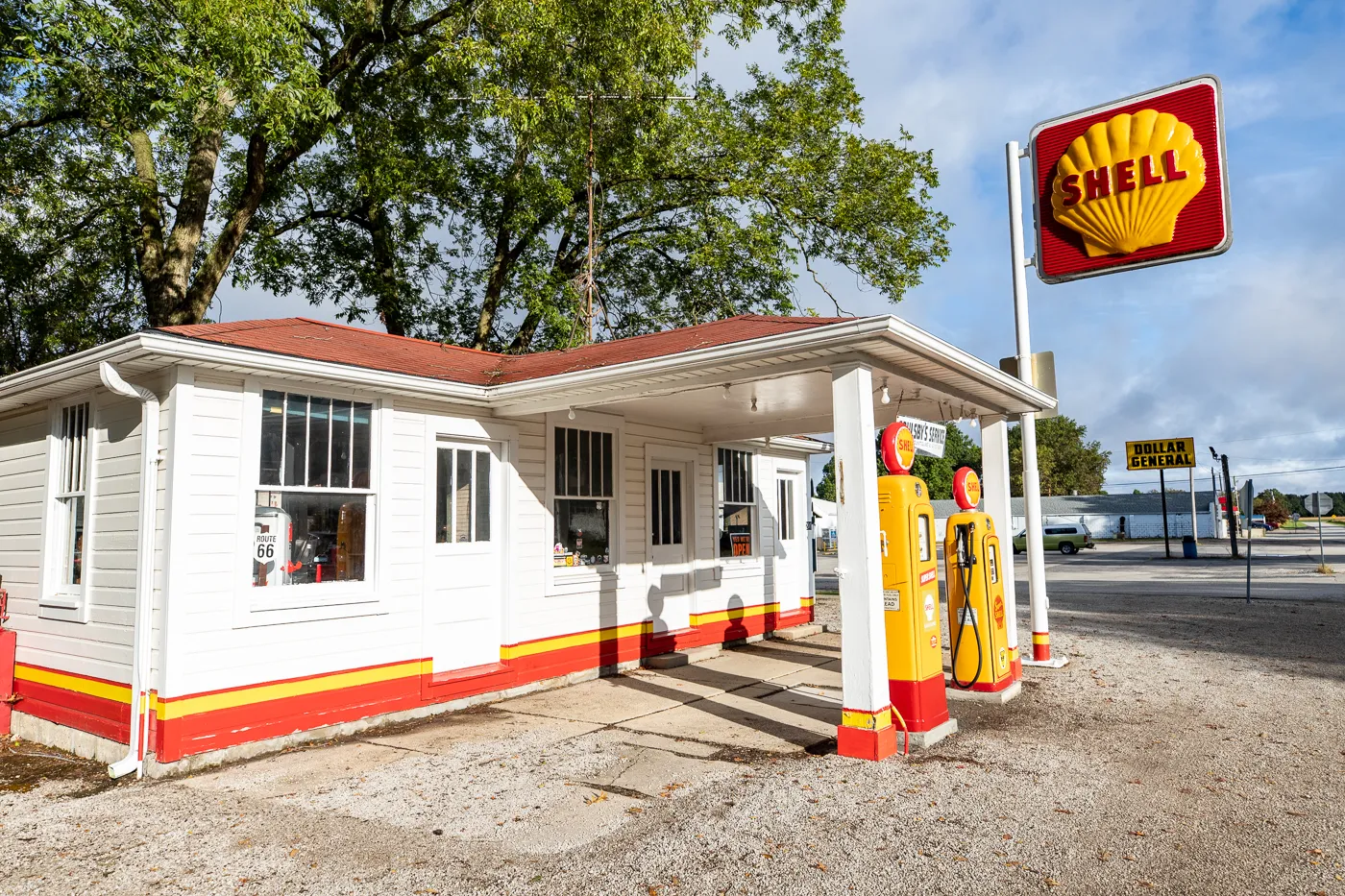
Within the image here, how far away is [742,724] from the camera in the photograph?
682 centimetres

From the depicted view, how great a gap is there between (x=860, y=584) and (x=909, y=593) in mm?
582

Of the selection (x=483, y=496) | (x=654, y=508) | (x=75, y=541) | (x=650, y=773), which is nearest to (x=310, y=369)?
(x=483, y=496)

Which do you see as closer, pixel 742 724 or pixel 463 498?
pixel 742 724

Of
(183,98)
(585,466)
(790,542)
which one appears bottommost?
(790,542)

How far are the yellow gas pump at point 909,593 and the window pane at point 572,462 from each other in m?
3.51

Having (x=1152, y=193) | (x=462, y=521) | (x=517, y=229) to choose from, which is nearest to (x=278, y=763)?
(x=462, y=521)

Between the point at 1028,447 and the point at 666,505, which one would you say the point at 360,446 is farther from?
the point at 1028,447

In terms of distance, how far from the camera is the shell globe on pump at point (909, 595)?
5957 millimetres

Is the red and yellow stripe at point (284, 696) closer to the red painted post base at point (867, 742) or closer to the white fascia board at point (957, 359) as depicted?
the red painted post base at point (867, 742)

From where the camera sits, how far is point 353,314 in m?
17.6

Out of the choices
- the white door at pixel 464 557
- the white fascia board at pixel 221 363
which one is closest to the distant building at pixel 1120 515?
the white door at pixel 464 557

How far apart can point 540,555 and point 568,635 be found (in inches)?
35.9

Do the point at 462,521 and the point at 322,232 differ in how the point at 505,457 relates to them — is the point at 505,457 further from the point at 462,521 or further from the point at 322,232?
the point at 322,232

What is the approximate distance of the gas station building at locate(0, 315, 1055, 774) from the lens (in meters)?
5.77
